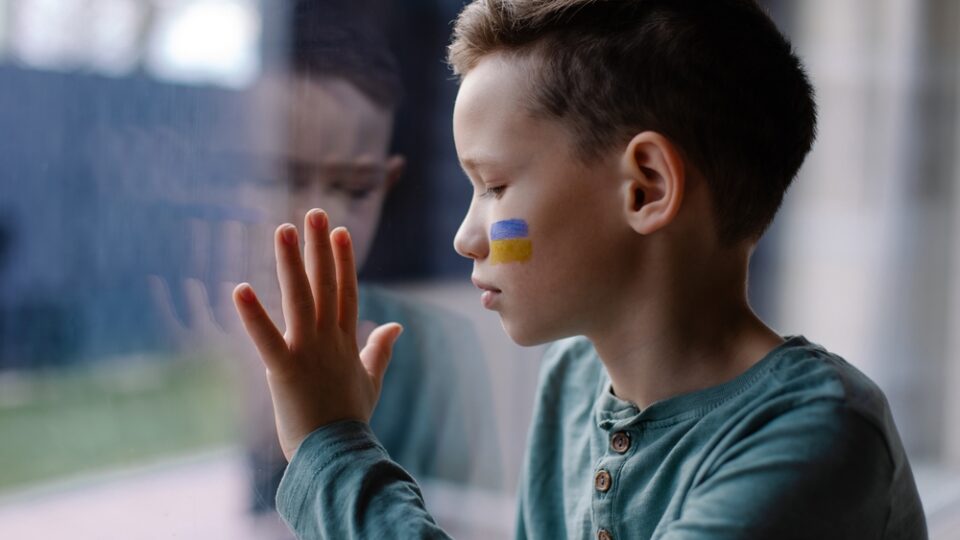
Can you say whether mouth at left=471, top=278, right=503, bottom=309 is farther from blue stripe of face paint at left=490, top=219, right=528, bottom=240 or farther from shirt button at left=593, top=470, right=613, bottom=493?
shirt button at left=593, top=470, right=613, bottom=493

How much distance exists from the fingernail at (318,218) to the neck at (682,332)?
0.73ft

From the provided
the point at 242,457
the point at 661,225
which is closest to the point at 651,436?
the point at 661,225

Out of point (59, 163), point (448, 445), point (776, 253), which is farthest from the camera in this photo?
point (776, 253)

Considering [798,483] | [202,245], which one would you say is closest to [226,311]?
[202,245]

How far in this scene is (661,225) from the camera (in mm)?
660

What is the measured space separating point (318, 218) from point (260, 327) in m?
0.08

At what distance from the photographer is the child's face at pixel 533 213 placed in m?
0.66

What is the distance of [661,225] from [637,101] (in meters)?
0.09

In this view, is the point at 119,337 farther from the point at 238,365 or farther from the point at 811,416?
the point at 811,416

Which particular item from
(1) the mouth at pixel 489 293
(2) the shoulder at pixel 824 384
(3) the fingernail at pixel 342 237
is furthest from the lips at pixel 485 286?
(2) the shoulder at pixel 824 384

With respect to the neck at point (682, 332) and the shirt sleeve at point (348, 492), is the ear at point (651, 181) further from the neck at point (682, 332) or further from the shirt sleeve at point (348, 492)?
the shirt sleeve at point (348, 492)

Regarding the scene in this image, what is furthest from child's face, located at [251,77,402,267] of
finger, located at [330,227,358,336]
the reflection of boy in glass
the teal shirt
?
the teal shirt

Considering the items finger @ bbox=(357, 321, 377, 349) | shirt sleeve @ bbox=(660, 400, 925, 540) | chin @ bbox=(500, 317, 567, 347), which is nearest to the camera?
shirt sleeve @ bbox=(660, 400, 925, 540)

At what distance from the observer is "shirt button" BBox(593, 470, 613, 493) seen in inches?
27.4
